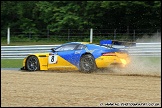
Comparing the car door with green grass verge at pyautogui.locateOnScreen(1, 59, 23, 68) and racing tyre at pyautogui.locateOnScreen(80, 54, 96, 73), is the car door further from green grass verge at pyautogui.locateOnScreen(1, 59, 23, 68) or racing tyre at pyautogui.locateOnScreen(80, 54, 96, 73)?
green grass verge at pyautogui.locateOnScreen(1, 59, 23, 68)

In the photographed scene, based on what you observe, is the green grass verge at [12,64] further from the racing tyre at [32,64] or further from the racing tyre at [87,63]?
the racing tyre at [87,63]

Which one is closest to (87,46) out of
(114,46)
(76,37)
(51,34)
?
(114,46)

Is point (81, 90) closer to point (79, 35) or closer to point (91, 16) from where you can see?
point (79, 35)

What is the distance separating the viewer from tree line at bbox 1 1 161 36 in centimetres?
2934

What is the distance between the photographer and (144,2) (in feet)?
95.3

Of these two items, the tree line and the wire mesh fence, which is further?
the tree line

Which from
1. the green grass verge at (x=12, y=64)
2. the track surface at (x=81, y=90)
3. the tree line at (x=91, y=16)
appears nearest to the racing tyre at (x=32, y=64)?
the green grass verge at (x=12, y=64)

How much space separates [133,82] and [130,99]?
2.61m

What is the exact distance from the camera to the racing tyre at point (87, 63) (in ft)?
41.7

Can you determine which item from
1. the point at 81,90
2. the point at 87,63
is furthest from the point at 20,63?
the point at 81,90

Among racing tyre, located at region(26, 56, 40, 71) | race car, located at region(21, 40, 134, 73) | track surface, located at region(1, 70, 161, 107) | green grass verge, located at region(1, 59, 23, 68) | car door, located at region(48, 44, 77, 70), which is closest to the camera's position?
track surface, located at region(1, 70, 161, 107)

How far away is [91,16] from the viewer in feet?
100

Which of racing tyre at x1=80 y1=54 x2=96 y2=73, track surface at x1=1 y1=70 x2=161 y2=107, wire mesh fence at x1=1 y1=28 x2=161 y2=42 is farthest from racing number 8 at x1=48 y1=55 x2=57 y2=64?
wire mesh fence at x1=1 y1=28 x2=161 y2=42

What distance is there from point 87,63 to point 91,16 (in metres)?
18.0
